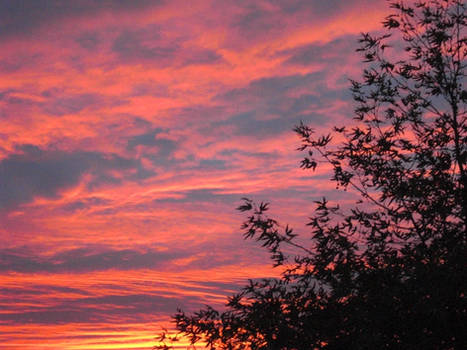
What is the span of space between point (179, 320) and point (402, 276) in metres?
5.91

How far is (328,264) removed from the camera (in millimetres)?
15320

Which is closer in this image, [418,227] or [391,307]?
[391,307]

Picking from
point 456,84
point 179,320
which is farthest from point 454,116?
point 179,320

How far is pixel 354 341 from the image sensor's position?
14055 mm

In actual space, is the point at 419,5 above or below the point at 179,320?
above

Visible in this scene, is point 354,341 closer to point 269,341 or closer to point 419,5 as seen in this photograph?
point 269,341

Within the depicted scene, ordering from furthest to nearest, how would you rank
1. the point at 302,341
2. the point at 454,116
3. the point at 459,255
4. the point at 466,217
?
the point at 454,116, the point at 466,217, the point at 302,341, the point at 459,255

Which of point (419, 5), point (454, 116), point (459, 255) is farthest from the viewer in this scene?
point (419, 5)

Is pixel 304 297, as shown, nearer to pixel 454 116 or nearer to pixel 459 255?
pixel 459 255

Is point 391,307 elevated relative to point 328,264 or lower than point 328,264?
lower

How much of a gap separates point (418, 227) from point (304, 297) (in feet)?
11.3

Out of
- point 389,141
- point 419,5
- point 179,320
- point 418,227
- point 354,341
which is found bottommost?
point 354,341

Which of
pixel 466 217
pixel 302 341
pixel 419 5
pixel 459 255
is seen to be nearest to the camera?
pixel 459 255

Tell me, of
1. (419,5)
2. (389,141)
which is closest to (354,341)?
(389,141)
